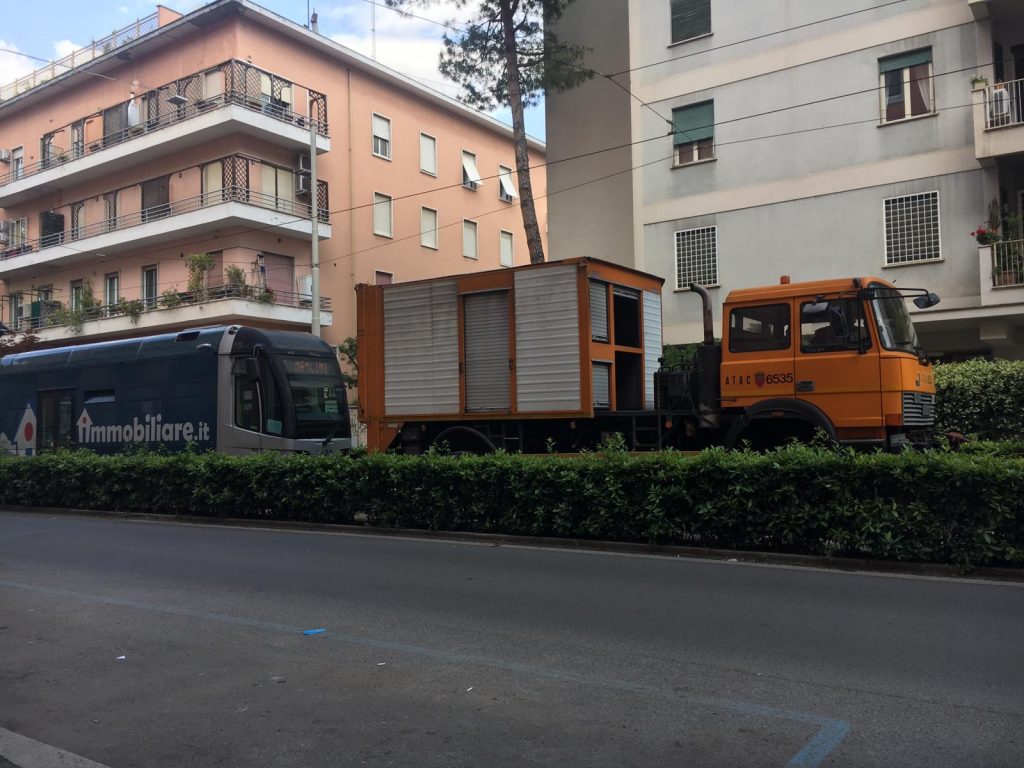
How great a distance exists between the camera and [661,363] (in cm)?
1225

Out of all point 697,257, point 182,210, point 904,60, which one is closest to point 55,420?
point 182,210

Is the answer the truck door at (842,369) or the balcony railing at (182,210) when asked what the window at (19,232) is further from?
the truck door at (842,369)

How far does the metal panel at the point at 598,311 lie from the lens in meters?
11.6

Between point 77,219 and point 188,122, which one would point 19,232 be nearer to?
point 77,219

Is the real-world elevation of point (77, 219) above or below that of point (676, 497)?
above

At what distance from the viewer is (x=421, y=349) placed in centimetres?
1280

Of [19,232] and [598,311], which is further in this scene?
[19,232]

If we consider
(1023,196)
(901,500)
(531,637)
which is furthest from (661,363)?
(1023,196)

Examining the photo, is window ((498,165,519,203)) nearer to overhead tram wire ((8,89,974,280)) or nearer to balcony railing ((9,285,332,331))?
overhead tram wire ((8,89,974,280))

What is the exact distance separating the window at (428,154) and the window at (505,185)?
4.42m

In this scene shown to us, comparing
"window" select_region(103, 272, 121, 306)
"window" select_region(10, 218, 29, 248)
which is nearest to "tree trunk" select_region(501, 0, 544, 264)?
"window" select_region(103, 272, 121, 306)

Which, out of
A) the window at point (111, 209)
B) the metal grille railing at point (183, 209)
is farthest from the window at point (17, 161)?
the window at point (111, 209)

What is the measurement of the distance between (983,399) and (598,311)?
7.57m

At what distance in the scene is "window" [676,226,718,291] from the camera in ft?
67.7
